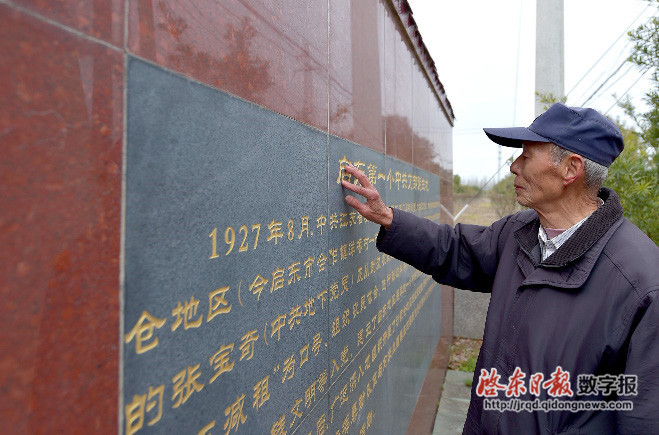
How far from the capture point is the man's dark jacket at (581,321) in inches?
60.4

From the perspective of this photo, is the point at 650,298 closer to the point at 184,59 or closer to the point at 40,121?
the point at 184,59

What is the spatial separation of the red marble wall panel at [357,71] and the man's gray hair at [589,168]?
94 centimetres

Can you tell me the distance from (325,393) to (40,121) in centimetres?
157

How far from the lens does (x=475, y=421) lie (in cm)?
202

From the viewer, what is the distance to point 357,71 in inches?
99.3

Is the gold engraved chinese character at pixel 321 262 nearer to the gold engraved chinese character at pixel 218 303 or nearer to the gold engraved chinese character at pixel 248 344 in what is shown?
the gold engraved chinese character at pixel 248 344

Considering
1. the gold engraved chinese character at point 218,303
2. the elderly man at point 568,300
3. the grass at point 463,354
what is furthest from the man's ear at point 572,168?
the grass at point 463,354

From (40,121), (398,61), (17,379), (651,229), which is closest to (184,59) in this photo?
(40,121)

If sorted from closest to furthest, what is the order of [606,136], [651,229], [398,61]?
[606,136], [398,61], [651,229]

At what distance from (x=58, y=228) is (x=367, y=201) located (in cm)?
168

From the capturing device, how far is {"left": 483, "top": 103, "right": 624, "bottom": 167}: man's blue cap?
1936 millimetres

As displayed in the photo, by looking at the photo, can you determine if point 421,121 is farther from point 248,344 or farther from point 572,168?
point 248,344

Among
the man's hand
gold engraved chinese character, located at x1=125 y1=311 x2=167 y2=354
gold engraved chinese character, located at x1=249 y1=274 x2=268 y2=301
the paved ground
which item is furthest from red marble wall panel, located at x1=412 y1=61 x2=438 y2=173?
gold engraved chinese character, located at x1=125 y1=311 x2=167 y2=354

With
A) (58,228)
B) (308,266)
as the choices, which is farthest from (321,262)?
(58,228)
